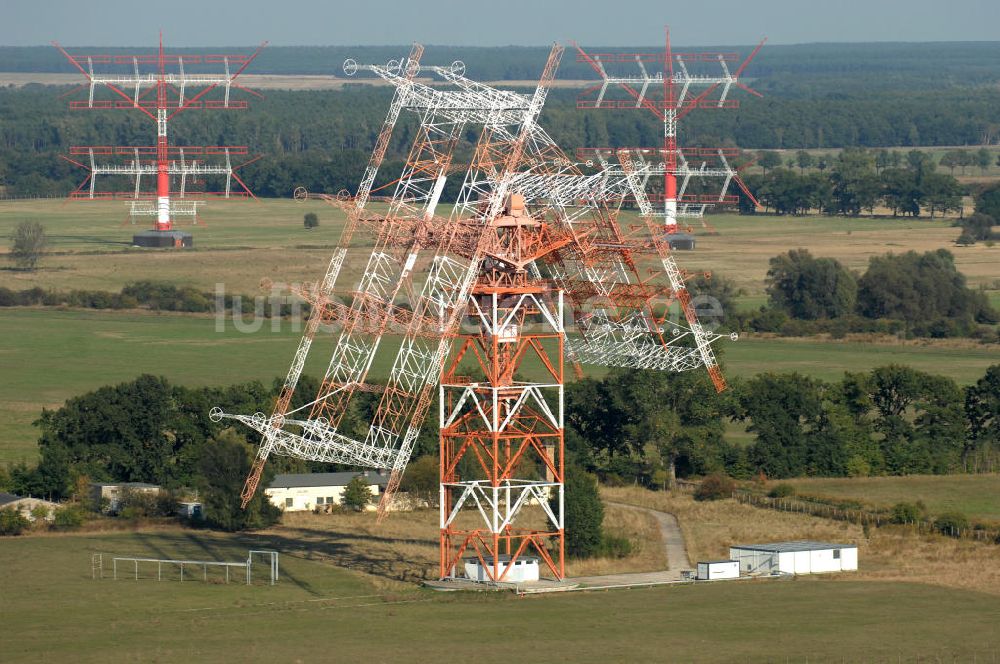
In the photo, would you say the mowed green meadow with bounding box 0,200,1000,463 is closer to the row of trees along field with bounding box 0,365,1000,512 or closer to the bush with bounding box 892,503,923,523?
the row of trees along field with bounding box 0,365,1000,512

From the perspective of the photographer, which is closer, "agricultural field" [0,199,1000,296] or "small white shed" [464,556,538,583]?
"small white shed" [464,556,538,583]

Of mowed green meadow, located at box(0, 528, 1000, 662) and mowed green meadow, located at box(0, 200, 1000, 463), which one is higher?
mowed green meadow, located at box(0, 200, 1000, 463)

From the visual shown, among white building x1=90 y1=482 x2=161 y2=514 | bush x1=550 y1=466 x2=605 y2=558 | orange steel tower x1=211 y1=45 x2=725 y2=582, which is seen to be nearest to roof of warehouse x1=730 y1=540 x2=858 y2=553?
bush x1=550 y1=466 x2=605 y2=558

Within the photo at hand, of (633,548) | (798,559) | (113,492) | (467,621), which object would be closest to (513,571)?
(467,621)

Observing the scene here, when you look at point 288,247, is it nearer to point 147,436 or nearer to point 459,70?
point 147,436

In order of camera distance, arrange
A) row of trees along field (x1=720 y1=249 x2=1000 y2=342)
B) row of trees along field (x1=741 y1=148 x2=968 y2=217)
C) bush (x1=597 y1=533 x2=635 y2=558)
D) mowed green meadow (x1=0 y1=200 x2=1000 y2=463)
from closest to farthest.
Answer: bush (x1=597 y1=533 x2=635 y2=558) < mowed green meadow (x1=0 y1=200 x2=1000 y2=463) < row of trees along field (x1=720 y1=249 x2=1000 y2=342) < row of trees along field (x1=741 y1=148 x2=968 y2=217)

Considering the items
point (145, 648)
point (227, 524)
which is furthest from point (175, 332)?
point (145, 648)

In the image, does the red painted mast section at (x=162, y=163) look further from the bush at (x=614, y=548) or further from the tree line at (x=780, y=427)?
the bush at (x=614, y=548)
